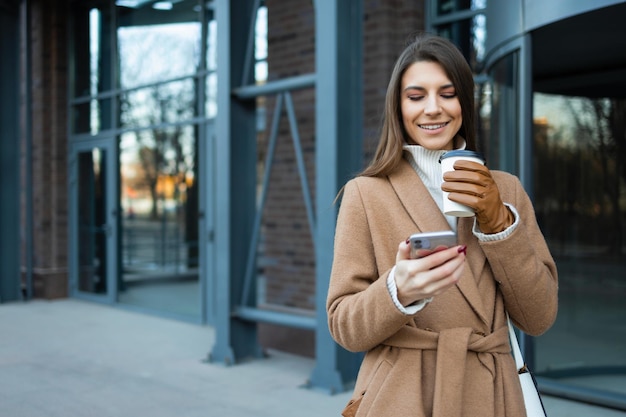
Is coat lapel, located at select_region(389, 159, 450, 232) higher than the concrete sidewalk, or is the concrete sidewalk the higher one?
coat lapel, located at select_region(389, 159, 450, 232)

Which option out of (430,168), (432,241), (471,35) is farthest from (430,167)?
(471,35)

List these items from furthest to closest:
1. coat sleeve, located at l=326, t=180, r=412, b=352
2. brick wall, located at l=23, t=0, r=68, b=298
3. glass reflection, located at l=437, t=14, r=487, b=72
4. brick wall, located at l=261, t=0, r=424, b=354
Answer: brick wall, located at l=23, t=0, r=68, b=298 → brick wall, located at l=261, t=0, r=424, b=354 → glass reflection, located at l=437, t=14, r=487, b=72 → coat sleeve, located at l=326, t=180, r=412, b=352

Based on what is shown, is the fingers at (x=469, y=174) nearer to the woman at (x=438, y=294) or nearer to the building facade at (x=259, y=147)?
the woman at (x=438, y=294)

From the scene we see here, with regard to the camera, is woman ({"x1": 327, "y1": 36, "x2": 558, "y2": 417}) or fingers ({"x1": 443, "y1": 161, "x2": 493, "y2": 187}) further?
woman ({"x1": 327, "y1": 36, "x2": 558, "y2": 417})

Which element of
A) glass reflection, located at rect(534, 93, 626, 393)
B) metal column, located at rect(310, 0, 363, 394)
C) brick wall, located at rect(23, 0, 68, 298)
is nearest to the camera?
metal column, located at rect(310, 0, 363, 394)

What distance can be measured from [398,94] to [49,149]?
10460 mm

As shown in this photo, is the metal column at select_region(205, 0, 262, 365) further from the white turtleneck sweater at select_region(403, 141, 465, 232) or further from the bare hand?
the bare hand

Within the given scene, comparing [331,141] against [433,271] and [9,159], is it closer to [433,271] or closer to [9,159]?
[433,271]

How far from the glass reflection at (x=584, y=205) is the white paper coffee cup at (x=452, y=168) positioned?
6.28 meters

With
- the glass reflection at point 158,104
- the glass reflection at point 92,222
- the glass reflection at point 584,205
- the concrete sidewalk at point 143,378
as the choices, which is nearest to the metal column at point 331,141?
the concrete sidewalk at point 143,378

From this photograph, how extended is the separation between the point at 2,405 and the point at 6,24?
7.38 m

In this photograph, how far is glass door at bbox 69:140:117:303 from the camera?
10.6 m

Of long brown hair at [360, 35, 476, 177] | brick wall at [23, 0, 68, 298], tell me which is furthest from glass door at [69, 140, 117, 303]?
long brown hair at [360, 35, 476, 177]

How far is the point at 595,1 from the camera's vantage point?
3803 millimetres
